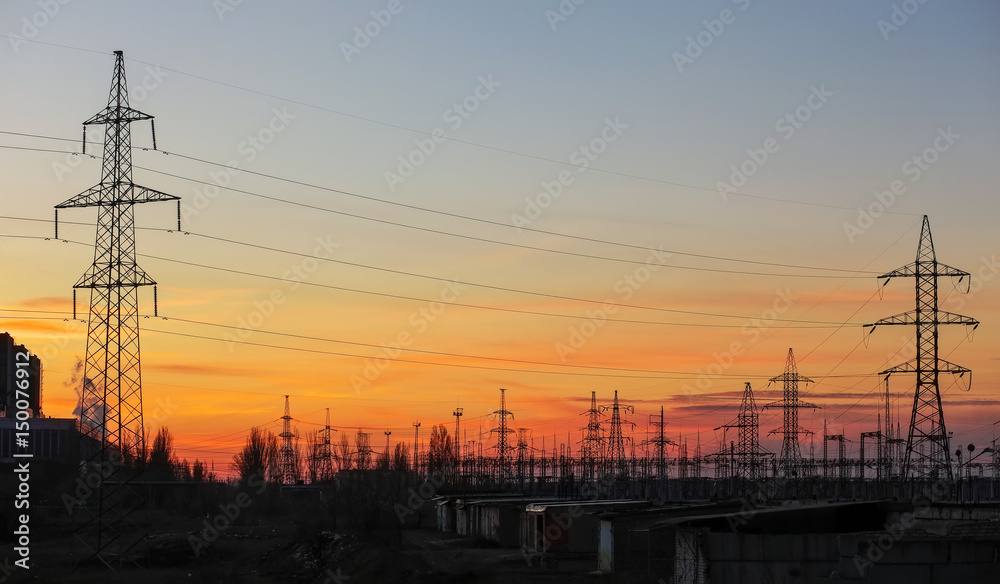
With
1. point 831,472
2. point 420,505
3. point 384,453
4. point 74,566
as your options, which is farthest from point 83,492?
point 831,472

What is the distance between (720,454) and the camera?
95.2 meters

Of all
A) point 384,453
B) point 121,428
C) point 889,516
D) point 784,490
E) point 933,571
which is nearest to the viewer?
point 933,571

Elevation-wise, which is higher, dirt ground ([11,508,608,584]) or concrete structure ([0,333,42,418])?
concrete structure ([0,333,42,418])

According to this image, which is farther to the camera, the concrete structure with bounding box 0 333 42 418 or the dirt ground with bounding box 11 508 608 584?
the concrete structure with bounding box 0 333 42 418

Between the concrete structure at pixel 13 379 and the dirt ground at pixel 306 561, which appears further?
the concrete structure at pixel 13 379

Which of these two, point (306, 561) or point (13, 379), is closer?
point (306, 561)

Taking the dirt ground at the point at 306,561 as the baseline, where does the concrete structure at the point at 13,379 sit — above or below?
above

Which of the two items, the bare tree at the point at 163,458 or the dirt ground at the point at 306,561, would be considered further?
the bare tree at the point at 163,458

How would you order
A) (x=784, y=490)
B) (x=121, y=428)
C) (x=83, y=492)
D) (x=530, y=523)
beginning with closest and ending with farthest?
(x=121, y=428) → (x=530, y=523) → (x=83, y=492) → (x=784, y=490)

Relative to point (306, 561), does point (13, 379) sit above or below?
above

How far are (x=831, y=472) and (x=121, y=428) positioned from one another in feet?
326

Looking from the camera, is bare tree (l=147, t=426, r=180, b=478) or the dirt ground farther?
bare tree (l=147, t=426, r=180, b=478)

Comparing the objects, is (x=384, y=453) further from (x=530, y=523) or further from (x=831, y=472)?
(x=530, y=523)

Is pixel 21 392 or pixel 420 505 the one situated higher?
pixel 21 392
